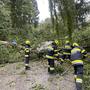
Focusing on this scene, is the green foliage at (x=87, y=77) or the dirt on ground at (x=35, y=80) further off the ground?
the green foliage at (x=87, y=77)

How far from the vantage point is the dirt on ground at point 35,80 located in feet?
32.4

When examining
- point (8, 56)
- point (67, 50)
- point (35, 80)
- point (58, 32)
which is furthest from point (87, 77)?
point (8, 56)

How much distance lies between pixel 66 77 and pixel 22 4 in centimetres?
2171

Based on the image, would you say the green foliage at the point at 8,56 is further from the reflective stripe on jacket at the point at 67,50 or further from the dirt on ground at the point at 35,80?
the reflective stripe on jacket at the point at 67,50

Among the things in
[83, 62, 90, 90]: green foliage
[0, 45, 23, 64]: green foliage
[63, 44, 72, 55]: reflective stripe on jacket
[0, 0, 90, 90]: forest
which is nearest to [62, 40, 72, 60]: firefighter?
[63, 44, 72, 55]: reflective stripe on jacket

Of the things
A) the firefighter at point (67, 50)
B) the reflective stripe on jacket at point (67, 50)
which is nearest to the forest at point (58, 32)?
the firefighter at point (67, 50)

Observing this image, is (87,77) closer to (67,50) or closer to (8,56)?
(67,50)

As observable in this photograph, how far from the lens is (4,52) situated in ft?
58.6

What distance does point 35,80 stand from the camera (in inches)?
437

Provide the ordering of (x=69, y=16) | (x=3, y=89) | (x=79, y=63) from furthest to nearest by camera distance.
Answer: (x=69, y=16)
(x=3, y=89)
(x=79, y=63)

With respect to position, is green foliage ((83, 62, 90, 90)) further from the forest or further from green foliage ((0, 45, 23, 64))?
green foliage ((0, 45, 23, 64))

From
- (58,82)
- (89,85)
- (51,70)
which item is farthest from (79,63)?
(51,70)

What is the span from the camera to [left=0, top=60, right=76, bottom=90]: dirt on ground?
9882mm

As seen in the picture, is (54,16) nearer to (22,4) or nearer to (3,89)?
(3,89)
